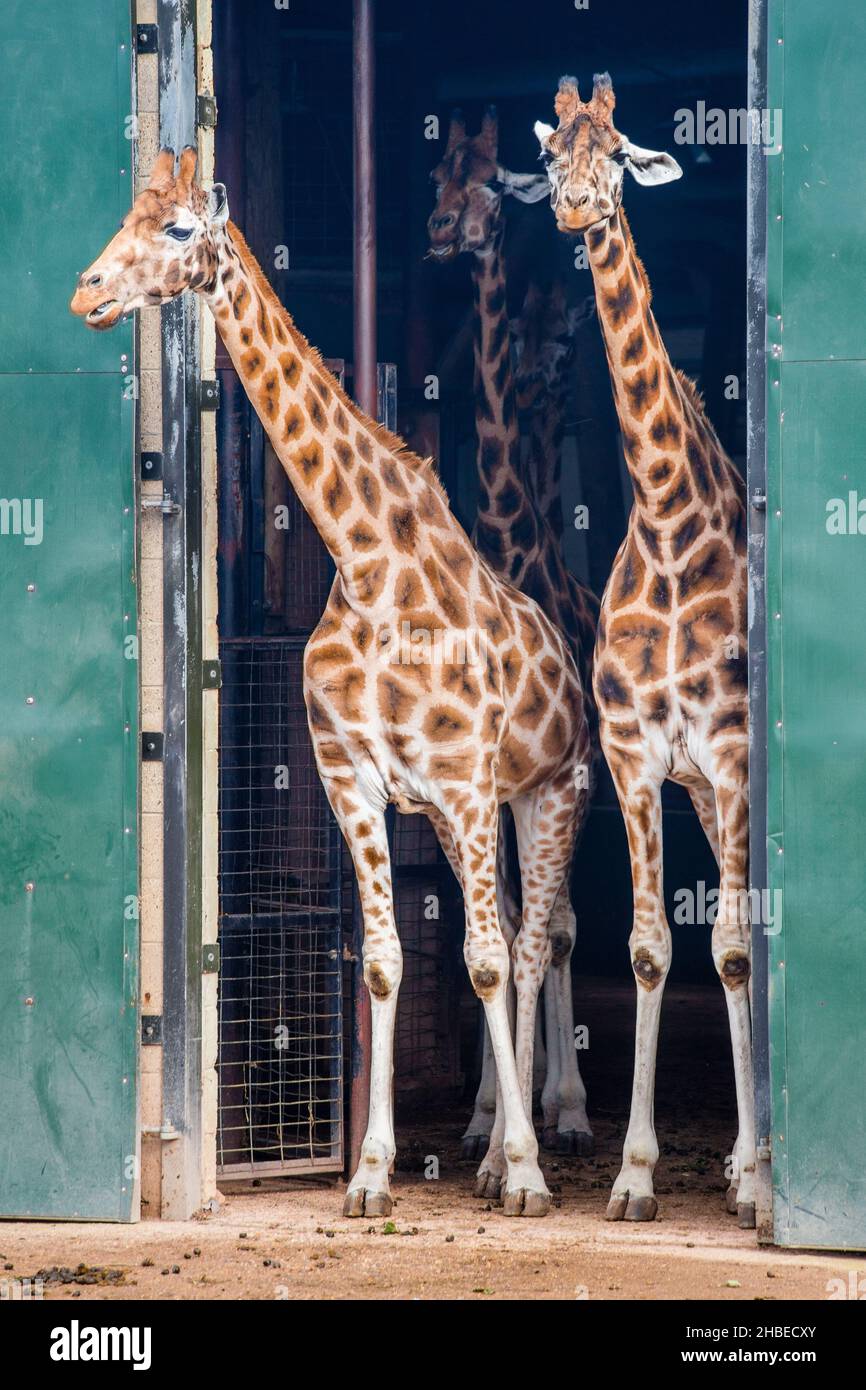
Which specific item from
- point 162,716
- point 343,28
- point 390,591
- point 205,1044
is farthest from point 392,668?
point 343,28

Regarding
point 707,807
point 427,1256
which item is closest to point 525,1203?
point 427,1256

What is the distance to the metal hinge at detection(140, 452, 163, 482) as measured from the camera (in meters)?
7.43

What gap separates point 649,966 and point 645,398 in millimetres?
2251

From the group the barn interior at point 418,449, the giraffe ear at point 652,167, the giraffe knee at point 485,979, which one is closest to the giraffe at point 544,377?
the barn interior at point 418,449

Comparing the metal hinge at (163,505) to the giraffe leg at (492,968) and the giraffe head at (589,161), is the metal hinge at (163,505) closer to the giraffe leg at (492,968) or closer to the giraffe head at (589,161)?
Answer: the giraffe leg at (492,968)

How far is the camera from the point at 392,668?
7602 millimetres

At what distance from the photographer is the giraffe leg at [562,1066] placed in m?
8.71

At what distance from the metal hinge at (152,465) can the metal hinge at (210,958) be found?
Answer: 1872mm

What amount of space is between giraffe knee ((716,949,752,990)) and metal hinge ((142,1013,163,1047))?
2182 millimetres

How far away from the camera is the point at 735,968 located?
7.34m

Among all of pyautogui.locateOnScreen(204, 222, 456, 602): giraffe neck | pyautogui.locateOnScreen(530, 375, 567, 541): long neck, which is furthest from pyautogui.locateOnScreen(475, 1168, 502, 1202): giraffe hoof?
pyautogui.locateOnScreen(530, 375, 567, 541): long neck

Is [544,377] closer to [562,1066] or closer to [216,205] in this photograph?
[216,205]

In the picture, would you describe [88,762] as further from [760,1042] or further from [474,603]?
[760,1042]

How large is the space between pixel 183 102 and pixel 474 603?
2.33 m
